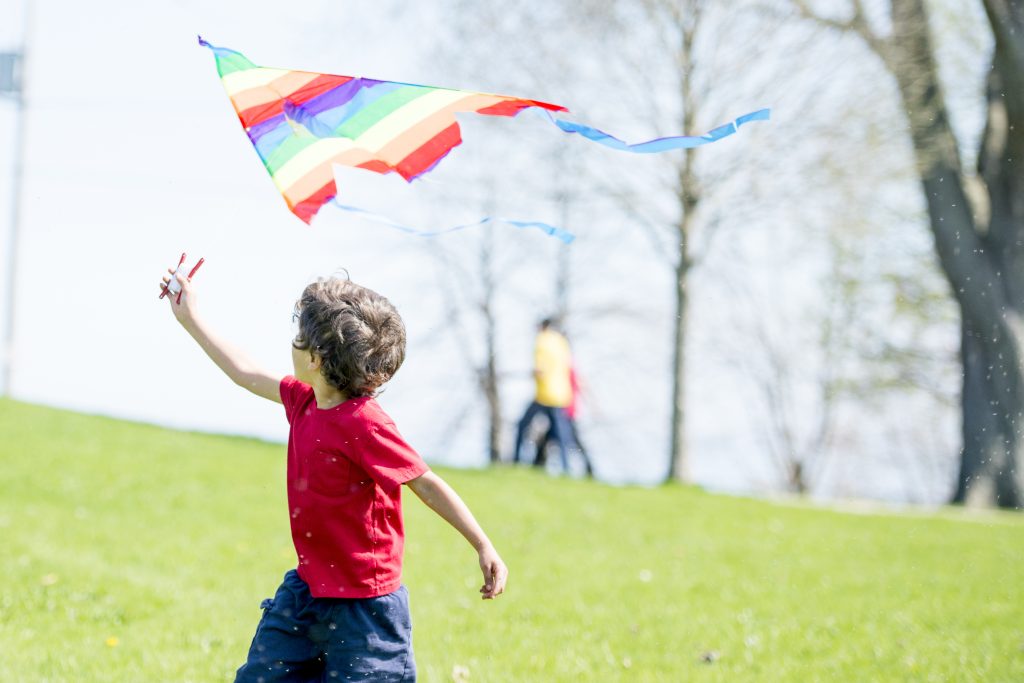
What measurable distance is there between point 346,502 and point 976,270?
15624 mm

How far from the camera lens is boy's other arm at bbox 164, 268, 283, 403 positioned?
146 inches

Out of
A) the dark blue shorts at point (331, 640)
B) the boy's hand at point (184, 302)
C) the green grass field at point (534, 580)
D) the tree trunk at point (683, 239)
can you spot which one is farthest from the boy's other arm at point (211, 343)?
the tree trunk at point (683, 239)

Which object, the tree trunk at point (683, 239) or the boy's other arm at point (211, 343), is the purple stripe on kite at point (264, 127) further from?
the tree trunk at point (683, 239)

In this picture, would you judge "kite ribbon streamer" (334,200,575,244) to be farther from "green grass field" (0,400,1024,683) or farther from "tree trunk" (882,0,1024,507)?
"tree trunk" (882,0,1024,507)

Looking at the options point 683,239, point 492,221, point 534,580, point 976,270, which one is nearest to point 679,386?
point 683,239

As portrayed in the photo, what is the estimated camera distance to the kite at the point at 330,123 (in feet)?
12.3

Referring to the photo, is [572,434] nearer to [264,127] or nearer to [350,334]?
[264,127]

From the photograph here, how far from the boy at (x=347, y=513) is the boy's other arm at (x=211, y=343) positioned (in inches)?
16.5

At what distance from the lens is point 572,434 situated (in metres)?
14.6

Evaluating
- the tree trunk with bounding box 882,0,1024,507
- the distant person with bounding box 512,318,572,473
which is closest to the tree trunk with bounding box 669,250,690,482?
the distant person with bounding box 512,318,572,473

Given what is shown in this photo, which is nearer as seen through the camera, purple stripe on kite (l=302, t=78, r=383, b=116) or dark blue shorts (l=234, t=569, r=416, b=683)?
dark blue shorts (l=234, t=569, r=416, b=683)

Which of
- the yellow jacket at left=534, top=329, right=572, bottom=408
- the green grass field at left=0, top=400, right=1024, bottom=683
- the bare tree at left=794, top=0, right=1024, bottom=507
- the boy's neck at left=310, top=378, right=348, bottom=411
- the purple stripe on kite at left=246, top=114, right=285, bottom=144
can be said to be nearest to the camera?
the boy's neck at left=310, top=378, right=348, bottom=411

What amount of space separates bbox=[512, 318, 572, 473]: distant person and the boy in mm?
10670

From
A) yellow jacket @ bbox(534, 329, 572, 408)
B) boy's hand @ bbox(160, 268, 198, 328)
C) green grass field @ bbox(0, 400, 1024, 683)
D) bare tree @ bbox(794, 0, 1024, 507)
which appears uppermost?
bare tree @ bbox(794, 0, 1024, 507)
